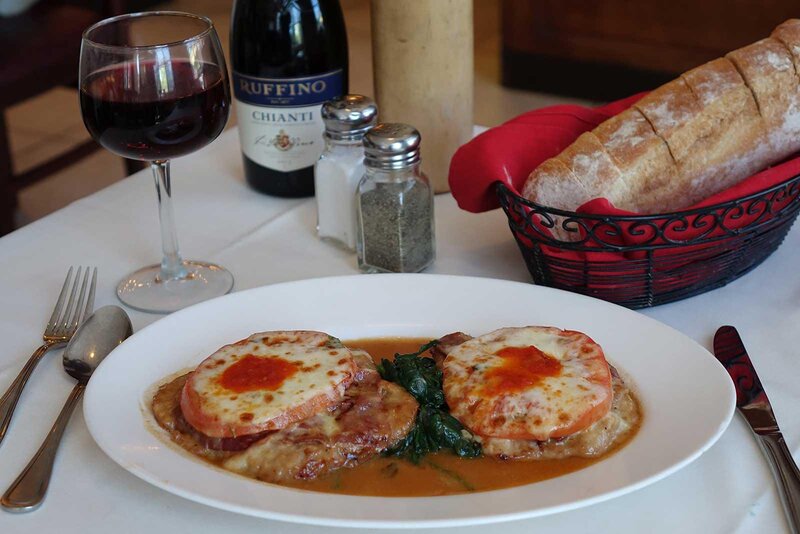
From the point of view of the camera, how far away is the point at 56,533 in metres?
0.82

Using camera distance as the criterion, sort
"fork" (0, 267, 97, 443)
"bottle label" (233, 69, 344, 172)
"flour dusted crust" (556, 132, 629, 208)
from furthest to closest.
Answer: "bottle label" (233, 69, 344, 172)
"flour dusted crust" (556, 132, 629, 208)
"fork" (0, 267, 97, 443)

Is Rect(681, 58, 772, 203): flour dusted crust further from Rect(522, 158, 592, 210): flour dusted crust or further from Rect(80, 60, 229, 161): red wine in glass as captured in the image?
Rect(80, 60, 229, 161): red wine in glass

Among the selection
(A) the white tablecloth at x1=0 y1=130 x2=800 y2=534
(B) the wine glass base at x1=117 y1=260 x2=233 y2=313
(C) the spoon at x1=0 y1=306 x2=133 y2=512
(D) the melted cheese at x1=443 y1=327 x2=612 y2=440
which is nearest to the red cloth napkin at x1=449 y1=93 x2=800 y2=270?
(A) the white tablecloth at x1=0 y1=130 x2=800 y2=534

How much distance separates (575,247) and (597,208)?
0.18 ft

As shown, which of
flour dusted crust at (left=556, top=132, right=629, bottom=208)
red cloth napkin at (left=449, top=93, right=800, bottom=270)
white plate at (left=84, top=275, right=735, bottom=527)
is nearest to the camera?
white plate at (left=84, top=275, right=735, bottom=527)

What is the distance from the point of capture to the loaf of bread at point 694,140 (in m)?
1.22

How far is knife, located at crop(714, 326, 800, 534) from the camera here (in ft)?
2.68

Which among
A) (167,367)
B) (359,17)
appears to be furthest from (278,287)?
(359,17)

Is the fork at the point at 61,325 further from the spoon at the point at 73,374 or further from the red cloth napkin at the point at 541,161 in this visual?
Result: the red cloth napkin at the point at 541,161

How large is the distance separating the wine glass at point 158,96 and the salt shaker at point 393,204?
0.63 feet

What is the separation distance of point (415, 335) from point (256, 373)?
0.84 feet

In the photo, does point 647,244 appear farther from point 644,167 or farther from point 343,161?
point 343,161

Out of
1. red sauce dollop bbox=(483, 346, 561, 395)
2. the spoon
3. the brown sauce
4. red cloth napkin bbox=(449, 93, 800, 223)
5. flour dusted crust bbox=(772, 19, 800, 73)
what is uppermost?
flour dusted crust bbox=(772, 19, 800, 73)

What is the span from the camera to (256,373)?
2.89 ft
